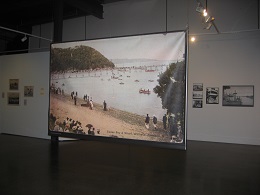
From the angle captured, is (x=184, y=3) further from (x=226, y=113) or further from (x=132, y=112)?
(x=132, y=112)

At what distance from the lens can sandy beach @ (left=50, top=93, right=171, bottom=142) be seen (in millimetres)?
4039

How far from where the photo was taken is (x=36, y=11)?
9.57 metres

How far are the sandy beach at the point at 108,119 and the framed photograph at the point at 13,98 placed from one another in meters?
4.00

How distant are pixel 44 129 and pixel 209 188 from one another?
5955mm

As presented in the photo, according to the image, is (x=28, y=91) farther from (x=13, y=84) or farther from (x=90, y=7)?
(x=90, y=7)

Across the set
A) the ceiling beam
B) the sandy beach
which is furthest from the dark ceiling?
the sandy beach

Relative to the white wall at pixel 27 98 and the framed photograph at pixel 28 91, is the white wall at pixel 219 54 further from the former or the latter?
the framed photograph at pixel 28 91

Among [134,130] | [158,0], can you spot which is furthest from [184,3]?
[134,130]

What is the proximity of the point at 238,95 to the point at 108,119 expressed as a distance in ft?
17.3

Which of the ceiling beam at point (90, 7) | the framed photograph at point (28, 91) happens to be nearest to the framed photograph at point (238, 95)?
the ceiling beam at point (90, 7)

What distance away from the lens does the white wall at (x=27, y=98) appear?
7625 mm

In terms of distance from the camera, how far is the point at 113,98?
437cm

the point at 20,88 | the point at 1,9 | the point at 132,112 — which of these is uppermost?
the point at 1,9

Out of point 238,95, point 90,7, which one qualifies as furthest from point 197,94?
point 90,7
